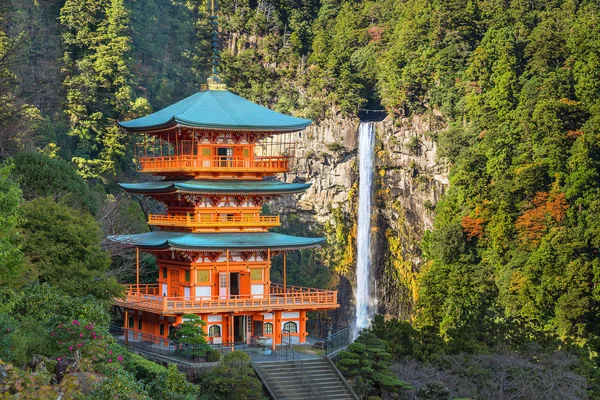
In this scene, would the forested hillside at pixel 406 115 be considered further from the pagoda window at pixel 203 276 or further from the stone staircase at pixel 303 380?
the pagoda window at pixel 203 276

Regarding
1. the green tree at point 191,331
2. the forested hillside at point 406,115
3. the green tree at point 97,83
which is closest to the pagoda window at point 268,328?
the green tree at point 191,331

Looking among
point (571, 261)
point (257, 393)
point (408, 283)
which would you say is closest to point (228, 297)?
point (257, 393)

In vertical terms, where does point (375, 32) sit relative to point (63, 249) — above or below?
above

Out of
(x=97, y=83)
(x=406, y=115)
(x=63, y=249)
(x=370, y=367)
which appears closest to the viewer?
(x=63, y=249)

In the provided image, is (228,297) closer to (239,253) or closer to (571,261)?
(239,253)

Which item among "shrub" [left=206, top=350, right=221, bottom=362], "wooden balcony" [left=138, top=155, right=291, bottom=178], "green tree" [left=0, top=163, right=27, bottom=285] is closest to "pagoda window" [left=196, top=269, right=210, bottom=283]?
"wooden balcony" [left=138, top=155, right=291, bottom=178]

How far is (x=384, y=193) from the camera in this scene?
6069 centimetres

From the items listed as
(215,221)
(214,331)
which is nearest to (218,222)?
(215,221)

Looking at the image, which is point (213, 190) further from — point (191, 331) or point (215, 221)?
point (191, 331)

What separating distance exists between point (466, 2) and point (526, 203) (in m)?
13.3

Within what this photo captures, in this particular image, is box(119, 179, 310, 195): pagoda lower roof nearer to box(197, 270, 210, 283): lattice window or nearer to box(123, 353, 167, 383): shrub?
box(197, 270, 210, 283): lattice window

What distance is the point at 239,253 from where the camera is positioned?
3500 centimetres

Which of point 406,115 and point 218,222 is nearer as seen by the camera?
point 218,222

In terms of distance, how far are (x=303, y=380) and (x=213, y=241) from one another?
583 cm
